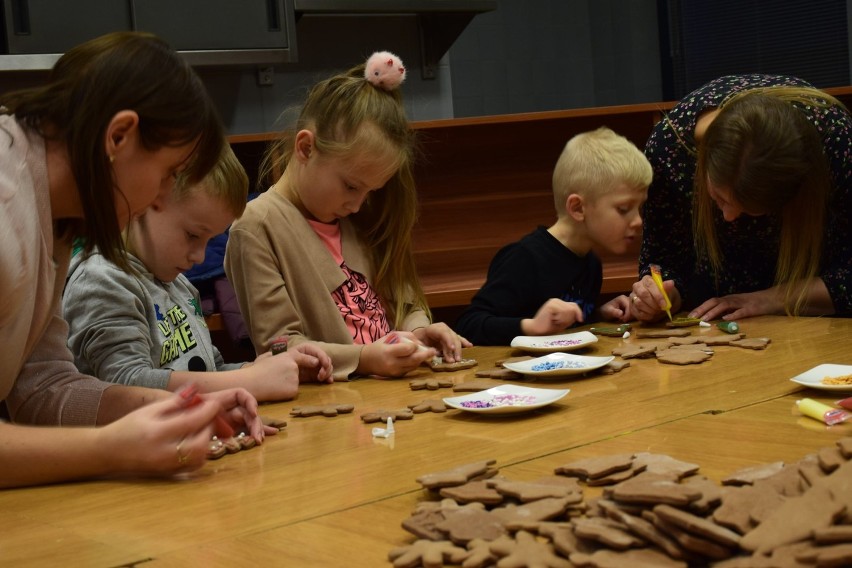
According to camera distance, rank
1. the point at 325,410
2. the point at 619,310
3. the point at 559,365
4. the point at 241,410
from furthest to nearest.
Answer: the point at 619,310 < the point at 559,365 < the point at 325,410 < the point at 241,410

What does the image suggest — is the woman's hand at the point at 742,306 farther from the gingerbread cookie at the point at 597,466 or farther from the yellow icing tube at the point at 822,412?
the gingerbread cookie at the point at 597,466

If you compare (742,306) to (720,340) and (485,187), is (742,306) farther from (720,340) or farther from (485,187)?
(485,187)

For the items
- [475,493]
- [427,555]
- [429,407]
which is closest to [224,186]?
[429,407]

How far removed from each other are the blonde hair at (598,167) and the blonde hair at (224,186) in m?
1.11

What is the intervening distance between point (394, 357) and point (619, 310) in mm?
880

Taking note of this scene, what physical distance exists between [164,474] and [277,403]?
1.78 feet

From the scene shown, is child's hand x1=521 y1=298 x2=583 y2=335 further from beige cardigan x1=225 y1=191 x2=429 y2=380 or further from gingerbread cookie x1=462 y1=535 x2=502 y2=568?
gingerbread cookie x1=462 y1=535 x2=502 y2=568

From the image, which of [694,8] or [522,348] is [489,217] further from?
[694,8]

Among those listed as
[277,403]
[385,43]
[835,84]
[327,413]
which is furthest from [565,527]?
[835,84]

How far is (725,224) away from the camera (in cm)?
267

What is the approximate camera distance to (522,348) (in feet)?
7.28

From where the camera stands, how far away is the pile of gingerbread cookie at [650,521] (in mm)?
792

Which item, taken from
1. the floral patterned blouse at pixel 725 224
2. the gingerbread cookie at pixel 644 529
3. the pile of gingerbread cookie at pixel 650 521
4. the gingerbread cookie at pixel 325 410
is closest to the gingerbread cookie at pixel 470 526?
the pile of gingerbread cookie at pixel 650 521

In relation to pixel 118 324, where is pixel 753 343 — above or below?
below
